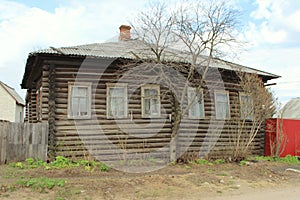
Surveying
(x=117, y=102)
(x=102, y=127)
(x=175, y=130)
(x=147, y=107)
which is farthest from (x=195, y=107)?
(x=102, y=127)

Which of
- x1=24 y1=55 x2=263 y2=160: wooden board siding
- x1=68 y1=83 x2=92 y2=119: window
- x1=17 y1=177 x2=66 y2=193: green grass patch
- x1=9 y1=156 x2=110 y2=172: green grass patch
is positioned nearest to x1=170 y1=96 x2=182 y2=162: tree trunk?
x1=24 y1=55 x2=263 y2=160: wooden board siding

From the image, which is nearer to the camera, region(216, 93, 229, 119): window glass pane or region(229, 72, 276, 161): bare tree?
region(229, 72, 276, 161): bare tree

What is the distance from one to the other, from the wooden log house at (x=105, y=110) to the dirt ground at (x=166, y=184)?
2.12 metres

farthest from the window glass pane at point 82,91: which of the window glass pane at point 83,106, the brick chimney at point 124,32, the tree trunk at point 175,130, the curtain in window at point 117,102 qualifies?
the brick chimney at point 124,32

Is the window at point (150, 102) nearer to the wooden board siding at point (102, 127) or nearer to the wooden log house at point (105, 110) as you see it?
the wooden log house at point (105, 110)

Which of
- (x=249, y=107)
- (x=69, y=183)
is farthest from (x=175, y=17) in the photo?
(x=69, y=183)

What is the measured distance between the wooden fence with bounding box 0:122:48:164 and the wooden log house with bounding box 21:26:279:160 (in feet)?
1.04

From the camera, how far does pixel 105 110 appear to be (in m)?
12.4

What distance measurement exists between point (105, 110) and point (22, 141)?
327cm

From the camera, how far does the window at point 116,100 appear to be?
12531 mm

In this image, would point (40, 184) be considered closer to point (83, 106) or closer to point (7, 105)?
point (83, 106)

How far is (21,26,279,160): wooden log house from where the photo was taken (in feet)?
38.5

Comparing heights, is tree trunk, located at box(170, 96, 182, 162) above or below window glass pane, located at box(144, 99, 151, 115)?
below

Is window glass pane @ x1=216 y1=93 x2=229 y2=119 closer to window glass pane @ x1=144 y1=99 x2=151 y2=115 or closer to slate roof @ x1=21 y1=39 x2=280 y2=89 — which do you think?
slate roof @ x1=21 y1=39 x2=280 y2=89
